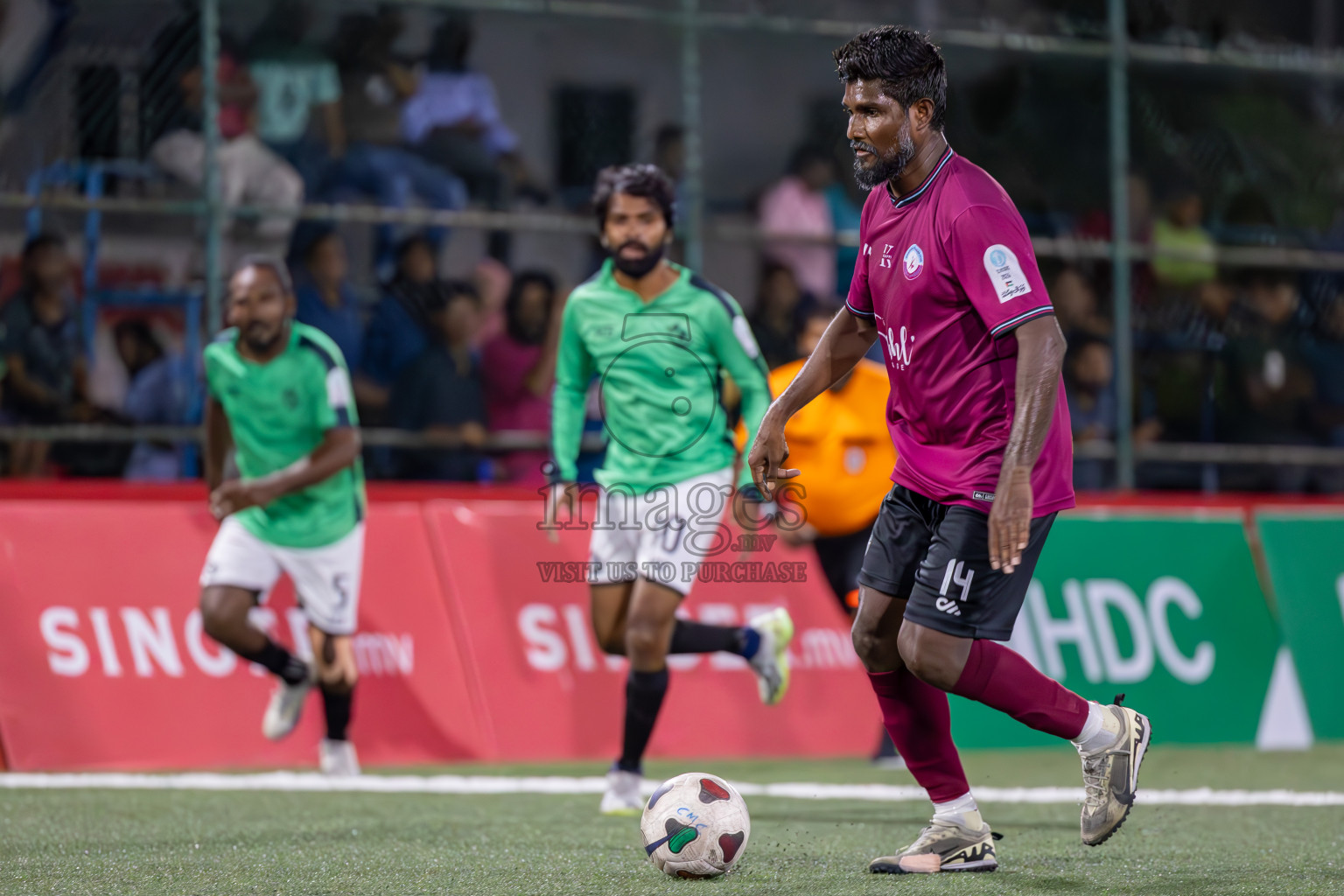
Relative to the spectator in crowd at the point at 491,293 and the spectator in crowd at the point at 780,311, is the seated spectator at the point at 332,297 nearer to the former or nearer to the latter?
the spectator in crowd at the point at 491,293

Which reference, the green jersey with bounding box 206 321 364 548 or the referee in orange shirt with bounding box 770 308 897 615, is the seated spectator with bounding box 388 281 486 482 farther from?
the referee in orange shirt with bounding box 770 308 897 615

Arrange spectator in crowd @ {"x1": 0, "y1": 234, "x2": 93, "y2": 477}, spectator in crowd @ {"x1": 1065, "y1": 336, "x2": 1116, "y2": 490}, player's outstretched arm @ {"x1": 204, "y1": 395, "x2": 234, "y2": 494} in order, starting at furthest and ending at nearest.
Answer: spectator in crowd @ {"x1": 1065, "y1": 336, "x2": 1116, "y2": 490}, spectator in crowd @ {"x1": 0, "y1": 234, "x2": 93, "y2": 477}, player's outstretched arm @ {"x1": 204, "y1": 395, "x2": 234, "y2": 494}

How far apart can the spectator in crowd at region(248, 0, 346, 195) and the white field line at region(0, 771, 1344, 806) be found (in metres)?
4.09

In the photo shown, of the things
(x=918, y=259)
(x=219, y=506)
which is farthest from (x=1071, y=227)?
(x=918, y=259)

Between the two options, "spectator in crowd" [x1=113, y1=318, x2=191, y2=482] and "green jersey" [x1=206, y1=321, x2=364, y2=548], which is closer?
"green jersey" [x1=206, y1=321, x2=364, y2=548]

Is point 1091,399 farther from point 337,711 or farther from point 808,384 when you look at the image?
point 808,384

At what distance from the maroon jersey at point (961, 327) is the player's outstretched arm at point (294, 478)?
4.02 meters

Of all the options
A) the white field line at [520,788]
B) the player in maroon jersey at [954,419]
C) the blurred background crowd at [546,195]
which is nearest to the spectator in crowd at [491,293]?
the blurred background crowd at [546,195]

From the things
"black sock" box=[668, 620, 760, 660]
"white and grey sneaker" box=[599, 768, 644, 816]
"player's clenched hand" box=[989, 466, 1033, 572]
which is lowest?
"white and grey sneaker" box=[599, 768, 644, 816]

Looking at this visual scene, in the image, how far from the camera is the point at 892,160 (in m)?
4.82

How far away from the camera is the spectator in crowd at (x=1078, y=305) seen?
12.4m

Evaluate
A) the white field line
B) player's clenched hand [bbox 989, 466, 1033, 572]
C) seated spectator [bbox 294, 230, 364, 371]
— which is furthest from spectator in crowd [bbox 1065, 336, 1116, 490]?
player's clenched hand [bbox 989, 466, 1033, 572]

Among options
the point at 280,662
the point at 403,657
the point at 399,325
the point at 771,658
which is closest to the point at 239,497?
the point at 280,662

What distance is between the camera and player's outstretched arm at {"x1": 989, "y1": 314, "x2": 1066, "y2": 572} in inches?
175
